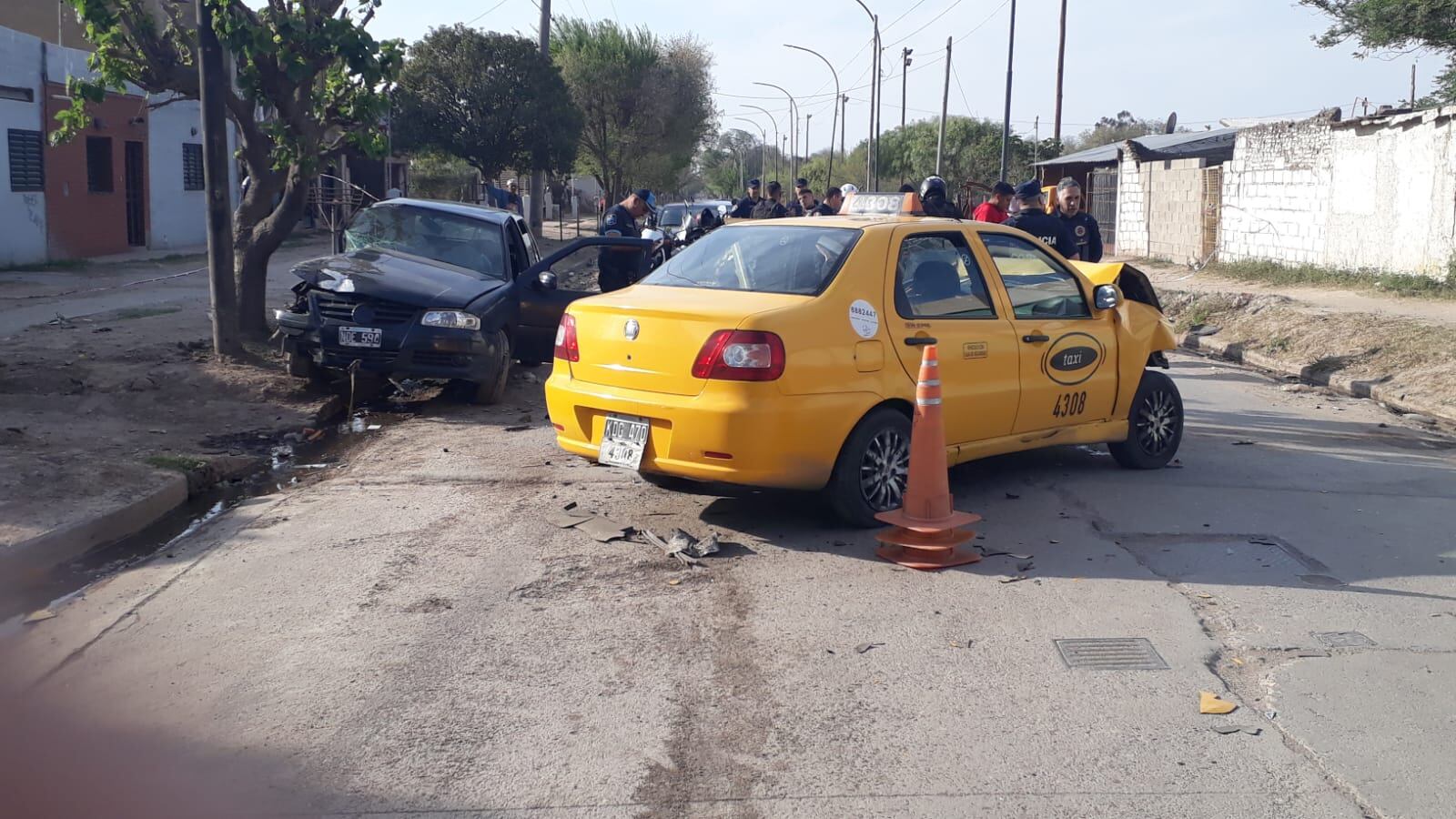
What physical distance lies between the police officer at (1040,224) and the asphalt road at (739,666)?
3.39 metres

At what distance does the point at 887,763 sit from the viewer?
4.16 metres

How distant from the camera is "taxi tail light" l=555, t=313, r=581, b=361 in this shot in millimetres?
7074

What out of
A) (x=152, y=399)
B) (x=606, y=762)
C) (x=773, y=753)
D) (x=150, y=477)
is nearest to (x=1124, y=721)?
(x=773, y=753)

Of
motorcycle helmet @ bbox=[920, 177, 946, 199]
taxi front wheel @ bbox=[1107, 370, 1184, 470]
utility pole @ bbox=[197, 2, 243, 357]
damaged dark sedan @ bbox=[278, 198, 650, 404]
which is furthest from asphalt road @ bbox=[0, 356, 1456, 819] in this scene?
motorcycle helmet @ bbox=[920, 177, 946, 199]

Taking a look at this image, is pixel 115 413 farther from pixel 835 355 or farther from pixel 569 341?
pixel 835 355

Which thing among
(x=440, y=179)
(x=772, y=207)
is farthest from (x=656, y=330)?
(x=440, y=179)

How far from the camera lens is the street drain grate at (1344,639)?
5.28 meters

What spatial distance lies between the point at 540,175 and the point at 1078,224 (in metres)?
25.5

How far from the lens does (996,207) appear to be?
12.5m

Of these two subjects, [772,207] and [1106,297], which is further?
[772,207]

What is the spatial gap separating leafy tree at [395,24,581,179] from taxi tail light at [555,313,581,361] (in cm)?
2882

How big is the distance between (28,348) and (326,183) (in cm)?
2595

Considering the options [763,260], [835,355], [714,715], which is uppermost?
[763,260]

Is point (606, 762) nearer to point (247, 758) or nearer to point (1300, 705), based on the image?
point (247, 758)
